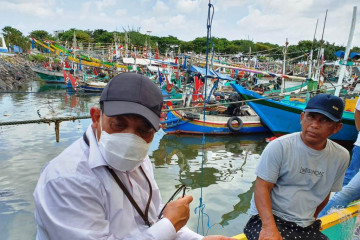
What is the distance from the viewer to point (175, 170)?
7914 millimetres

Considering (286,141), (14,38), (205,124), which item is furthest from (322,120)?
(14,38)

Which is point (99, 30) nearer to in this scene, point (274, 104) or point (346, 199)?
point (274, 104)

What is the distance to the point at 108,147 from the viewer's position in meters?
0.96

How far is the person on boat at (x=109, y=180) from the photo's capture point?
0.81 meters

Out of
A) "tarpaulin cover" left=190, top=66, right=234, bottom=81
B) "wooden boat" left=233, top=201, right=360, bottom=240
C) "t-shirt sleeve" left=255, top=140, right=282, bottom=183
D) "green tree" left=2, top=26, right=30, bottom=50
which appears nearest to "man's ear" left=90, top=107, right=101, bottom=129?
"t-shirt sleeve" left=255, top=140, right=282, bottom=183

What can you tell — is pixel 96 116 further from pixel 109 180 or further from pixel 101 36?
pixel 101 36

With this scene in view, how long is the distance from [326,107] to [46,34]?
81.0 m

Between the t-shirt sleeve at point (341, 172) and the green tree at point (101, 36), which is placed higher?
the green tree at point (101, 36)

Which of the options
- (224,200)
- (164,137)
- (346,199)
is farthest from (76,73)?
(346,199)

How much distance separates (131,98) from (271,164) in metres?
1.32

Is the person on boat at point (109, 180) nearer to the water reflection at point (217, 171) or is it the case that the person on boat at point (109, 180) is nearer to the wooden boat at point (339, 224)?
the wooden boat at point (339, 224)

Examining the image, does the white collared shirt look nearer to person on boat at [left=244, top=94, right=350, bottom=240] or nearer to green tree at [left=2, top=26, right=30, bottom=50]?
person on boat at [left=244, top=94, right=350, bottom=240]

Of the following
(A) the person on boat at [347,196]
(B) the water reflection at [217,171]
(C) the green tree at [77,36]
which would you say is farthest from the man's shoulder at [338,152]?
(C) the green tree at [77,36]

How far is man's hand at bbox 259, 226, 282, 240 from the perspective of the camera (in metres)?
1.71
